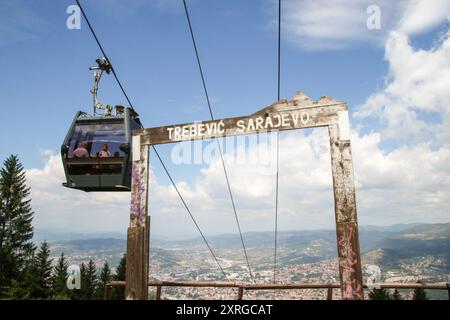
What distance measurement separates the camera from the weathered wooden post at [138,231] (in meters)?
5.30

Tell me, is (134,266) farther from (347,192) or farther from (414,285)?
(414,285)

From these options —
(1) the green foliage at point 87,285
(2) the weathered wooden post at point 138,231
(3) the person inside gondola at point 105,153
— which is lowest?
(1) the green foliage at point 87,285

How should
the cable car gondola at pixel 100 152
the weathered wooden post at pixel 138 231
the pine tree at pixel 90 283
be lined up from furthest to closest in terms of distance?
the pine tree at pixel 90 283 → the cable car gondola at pixel 100 152 → the weathered wooden post at pixel 138 231

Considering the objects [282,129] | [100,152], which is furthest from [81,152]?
[282,129]

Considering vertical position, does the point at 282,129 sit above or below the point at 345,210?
above

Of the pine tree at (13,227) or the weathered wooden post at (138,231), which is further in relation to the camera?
the pine tree at (13,227)

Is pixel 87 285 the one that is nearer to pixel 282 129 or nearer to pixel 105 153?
pixel 105 153

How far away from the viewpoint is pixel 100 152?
9.66 metres

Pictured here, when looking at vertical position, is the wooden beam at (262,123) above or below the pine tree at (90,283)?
above

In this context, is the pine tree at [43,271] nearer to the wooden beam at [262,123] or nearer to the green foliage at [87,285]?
the green foliage at [87,285]

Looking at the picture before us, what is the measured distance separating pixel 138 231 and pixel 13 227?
44.3 metres

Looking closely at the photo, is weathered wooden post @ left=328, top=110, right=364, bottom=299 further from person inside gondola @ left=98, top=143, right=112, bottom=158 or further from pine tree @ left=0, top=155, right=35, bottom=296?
pine tree @ left=0, top=155, right=35, bottom=296

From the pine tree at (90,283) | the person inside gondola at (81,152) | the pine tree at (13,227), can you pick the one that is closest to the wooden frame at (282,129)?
the person inside gondola at (81,152)
